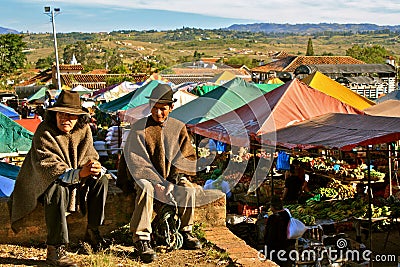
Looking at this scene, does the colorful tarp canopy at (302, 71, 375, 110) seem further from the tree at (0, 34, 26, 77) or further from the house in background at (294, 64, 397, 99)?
the tree at (0, 34, 26, 77)

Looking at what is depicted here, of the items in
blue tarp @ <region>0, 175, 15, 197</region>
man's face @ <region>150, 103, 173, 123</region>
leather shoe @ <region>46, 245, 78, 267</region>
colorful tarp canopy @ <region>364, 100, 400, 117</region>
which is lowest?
leather shoe @ <region>46, 245, 78, 267</region>

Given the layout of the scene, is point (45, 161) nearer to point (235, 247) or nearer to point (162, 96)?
point (162, 96)

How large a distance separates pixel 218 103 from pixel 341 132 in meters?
3.48

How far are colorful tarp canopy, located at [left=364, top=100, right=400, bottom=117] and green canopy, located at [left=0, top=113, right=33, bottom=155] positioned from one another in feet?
20.2

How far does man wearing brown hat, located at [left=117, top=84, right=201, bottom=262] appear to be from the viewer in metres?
4.08

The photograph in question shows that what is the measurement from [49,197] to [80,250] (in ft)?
2.20

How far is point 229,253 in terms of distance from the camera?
4145 millimetres

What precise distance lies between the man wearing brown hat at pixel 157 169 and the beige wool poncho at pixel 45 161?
0.36 metres

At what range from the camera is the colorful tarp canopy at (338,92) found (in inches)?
441

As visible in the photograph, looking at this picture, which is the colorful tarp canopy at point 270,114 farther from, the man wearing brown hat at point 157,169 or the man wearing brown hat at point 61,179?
the man wearing brown hat at point 61,179

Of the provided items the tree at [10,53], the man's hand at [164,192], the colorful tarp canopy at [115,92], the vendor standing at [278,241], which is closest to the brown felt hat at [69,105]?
the man's hand at [164,192]

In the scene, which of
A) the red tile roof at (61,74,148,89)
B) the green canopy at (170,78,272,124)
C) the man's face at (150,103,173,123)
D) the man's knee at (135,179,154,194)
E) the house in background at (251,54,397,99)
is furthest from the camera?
the red tile roof at (61,74,148,89)

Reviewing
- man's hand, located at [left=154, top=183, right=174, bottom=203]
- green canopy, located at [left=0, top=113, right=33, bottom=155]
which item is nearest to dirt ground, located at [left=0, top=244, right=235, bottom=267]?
man's hand, located at [left=154, top=183, right=174, bottom=203]

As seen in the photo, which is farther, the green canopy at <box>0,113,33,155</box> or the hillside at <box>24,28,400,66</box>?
the hillside at <box>24,28,400,66</box>
